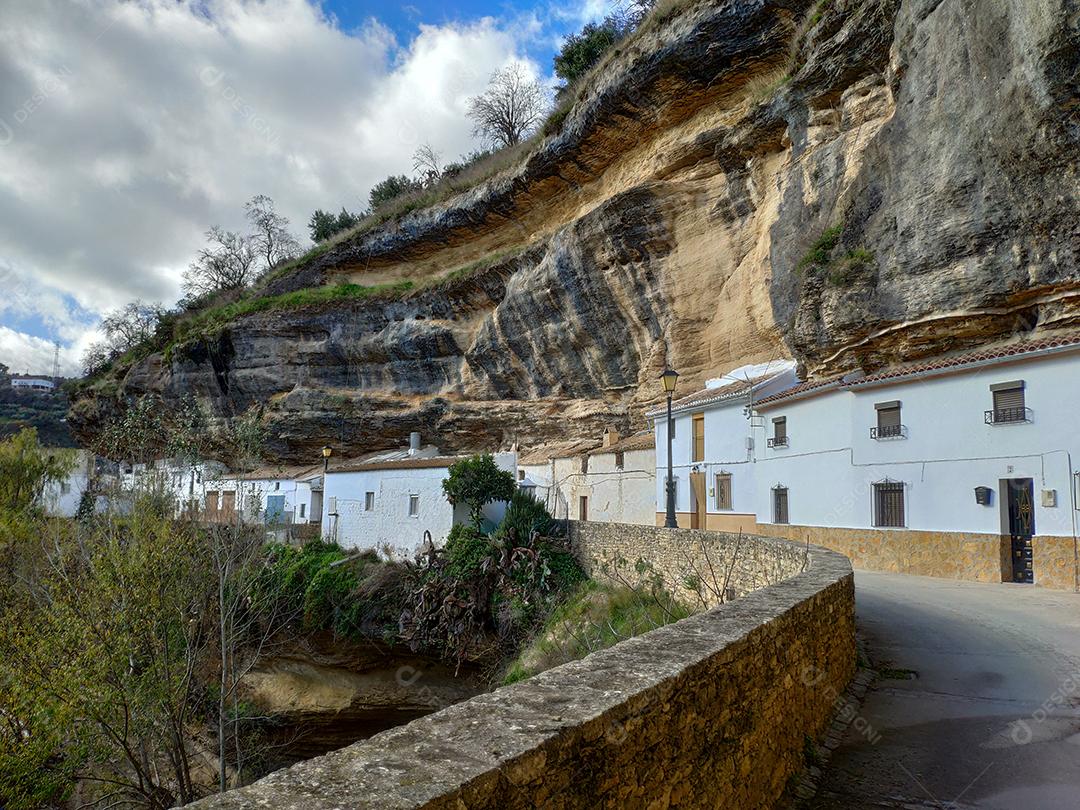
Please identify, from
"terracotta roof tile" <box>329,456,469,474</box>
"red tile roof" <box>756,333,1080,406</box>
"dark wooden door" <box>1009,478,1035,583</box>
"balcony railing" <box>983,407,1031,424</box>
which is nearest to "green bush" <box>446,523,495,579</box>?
"terracotta roof tile" <box>329,456,469,474</box>

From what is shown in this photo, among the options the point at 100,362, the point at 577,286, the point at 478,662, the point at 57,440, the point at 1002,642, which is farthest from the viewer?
the point at 57,440

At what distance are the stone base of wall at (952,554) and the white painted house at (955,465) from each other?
19 millimetres

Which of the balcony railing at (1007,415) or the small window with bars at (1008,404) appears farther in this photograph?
the small window with bars at (1008,404)

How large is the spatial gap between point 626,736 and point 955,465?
43.4 feet

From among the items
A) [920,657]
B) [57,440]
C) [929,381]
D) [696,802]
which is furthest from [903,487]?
[57,440]

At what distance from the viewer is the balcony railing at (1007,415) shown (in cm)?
1217

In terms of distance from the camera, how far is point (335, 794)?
173 cm

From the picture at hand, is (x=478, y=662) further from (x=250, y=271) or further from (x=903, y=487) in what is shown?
(x=250, y=271)

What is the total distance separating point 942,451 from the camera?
13414 millimetres

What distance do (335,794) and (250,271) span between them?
50.8 meters

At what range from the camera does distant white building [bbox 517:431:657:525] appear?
22156 mm

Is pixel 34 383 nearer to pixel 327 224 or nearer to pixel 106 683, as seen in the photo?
pixel 327 224

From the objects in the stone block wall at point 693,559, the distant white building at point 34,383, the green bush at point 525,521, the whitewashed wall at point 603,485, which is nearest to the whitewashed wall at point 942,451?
the stone block wall at point 693,559

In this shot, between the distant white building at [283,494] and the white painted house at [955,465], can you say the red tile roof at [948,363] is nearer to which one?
the white painted house at [955,465]
